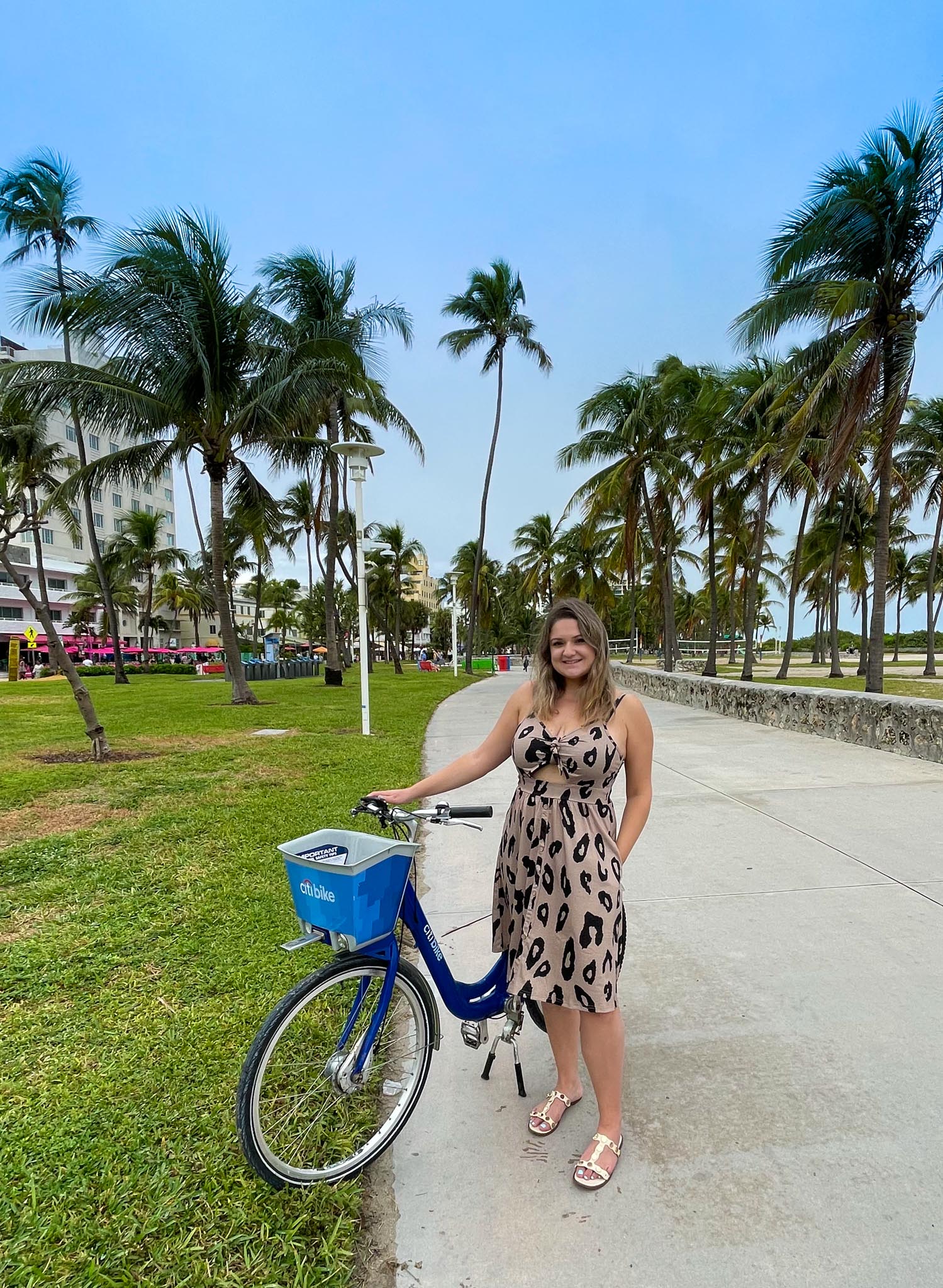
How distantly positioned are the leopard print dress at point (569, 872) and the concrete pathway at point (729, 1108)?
1.81 feet

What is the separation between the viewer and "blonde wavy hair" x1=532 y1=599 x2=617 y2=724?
2.21m

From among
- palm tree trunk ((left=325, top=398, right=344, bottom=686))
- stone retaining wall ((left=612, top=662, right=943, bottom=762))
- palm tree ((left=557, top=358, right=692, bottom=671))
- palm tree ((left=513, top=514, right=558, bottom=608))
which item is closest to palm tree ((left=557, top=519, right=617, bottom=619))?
palm tree ((left=513, top=514, right=558, bottom=608))

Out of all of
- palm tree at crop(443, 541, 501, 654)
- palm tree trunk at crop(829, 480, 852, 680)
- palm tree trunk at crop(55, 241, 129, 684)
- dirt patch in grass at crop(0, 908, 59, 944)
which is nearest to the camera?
dirt patch in grass at crop(0, 908, 59, 944)

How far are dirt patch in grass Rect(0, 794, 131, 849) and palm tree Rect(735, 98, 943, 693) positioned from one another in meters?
10.8

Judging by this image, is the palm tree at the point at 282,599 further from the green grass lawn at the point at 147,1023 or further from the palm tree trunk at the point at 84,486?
the green grass lawn at the point at 147,1023

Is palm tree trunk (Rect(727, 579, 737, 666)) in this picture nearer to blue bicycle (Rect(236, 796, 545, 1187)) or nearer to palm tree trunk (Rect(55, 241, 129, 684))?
palm tree trunk (Rect(55, 241, 129, 684))

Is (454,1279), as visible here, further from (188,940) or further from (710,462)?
(710,462)

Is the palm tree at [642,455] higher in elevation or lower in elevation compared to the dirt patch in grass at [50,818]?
higher

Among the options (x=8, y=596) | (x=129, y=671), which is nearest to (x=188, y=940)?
→ (x=129, y=671)

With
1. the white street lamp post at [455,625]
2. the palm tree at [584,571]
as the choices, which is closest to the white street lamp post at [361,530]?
the white street lamp post at [455,625]

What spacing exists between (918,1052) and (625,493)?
75.6ft

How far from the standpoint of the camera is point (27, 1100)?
7.99 feet

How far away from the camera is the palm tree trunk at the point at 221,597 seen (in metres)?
14.8

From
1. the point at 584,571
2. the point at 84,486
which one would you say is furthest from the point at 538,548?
the point at 84,486
